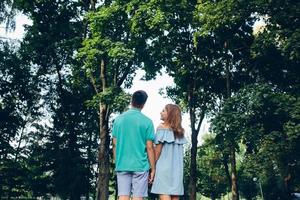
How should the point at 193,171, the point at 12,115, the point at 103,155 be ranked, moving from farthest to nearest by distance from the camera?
the point at 12,115 → the point at 193,171 → the point at 103,155

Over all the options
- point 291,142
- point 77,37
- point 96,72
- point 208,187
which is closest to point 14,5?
point 77,37

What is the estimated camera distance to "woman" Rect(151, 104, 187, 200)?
573cm

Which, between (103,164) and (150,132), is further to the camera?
(103,164)

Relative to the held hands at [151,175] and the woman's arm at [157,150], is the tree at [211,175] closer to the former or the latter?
the woman's arm at [157,150]

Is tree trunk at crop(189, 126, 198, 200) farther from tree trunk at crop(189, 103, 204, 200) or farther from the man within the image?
the man

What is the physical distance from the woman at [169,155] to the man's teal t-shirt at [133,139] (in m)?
0.39

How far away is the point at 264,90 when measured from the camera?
63.5ft

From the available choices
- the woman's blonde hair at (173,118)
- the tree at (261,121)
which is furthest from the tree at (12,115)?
the woman's blonde hair at (173,118)

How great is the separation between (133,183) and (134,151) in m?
0.45

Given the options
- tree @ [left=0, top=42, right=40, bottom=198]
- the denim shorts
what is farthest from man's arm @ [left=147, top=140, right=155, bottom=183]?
tree @ [left=0, top=42, right=40, bottom=198]

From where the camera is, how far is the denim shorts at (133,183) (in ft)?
16.8

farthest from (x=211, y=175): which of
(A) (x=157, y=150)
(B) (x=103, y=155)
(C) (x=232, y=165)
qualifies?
(A) (x=157, y=150)

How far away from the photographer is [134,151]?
523 cm

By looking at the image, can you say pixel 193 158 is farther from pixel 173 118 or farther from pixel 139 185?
pixel 139 185
